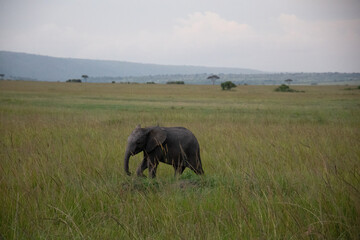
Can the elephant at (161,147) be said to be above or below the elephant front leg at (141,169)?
above

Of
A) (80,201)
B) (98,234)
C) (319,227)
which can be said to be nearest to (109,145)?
(80,201)

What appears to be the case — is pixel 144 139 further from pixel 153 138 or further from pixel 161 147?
pixel 161 147

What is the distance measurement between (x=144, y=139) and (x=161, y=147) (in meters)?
0.35

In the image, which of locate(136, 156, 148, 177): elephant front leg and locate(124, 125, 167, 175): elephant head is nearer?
locate(124, 125, 167, 175): elephant head

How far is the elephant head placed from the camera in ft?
18.6

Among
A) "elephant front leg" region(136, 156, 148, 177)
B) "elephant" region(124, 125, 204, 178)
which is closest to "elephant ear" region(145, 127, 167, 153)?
"elephant" region(124, 125, 204, 178)

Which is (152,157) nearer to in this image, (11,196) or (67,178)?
(67,178)

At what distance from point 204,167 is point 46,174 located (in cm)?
307

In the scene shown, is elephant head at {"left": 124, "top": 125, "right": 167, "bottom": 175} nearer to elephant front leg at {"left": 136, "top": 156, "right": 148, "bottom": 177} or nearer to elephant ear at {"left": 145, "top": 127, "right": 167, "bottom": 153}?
elephant ear at {"left": 145, "top": 127, "right": 167, "bottom": 153}

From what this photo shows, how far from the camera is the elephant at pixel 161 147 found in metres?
5.71

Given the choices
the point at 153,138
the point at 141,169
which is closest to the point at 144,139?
the point at 153,138

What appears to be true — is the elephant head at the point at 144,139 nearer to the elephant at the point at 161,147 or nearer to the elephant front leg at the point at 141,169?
the elephant at the point at 161,147

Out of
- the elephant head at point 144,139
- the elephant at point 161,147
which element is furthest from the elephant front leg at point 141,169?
the elephant head at point 144,139

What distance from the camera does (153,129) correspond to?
5965 mm
